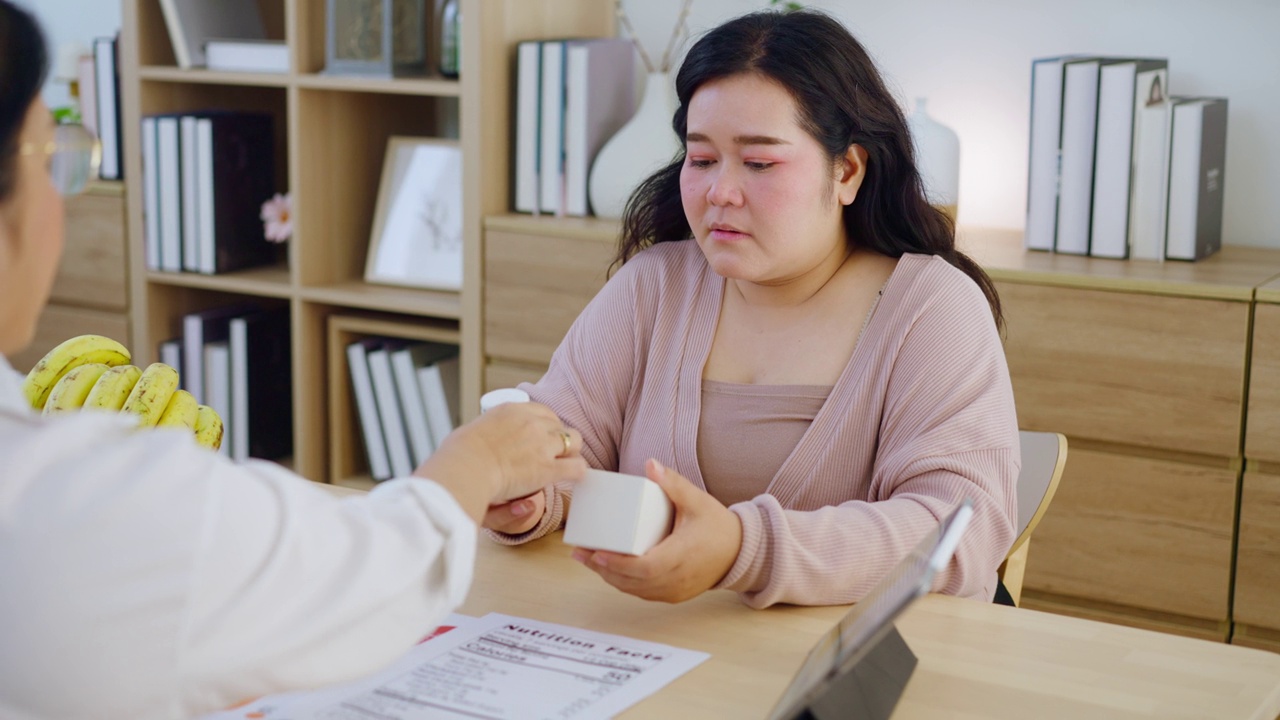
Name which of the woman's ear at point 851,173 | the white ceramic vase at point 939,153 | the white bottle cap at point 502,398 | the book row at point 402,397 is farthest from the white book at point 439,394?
the white bottle cap at point 502,398

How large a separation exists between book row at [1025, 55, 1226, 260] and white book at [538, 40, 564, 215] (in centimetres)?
95

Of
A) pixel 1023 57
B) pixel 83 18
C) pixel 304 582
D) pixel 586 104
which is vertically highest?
pixel 83 18

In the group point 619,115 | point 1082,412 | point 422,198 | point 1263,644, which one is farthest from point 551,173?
point 1263,644

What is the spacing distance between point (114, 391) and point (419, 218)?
1634 millimetres

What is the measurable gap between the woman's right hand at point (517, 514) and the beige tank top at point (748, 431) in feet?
0.96

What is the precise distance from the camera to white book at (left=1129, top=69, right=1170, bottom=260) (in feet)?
7.65

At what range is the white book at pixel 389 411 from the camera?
3.09 metres

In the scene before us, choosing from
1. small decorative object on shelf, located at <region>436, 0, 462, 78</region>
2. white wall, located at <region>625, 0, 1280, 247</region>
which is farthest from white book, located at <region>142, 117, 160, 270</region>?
white wall, located at <region>625, 0, 1280, 247</region>

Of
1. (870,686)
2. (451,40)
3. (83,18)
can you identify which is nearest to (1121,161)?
(451,40)

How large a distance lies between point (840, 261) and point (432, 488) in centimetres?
94

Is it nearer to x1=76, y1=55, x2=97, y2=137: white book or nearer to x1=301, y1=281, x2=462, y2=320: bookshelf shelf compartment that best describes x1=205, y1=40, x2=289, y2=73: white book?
x1=76, y1=55, x2=97, y2=137: white book

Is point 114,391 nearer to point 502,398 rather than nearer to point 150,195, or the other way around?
point 502,398

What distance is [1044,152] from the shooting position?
7.97ft

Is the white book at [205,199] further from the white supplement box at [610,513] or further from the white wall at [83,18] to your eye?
the white supplement box at [610,513]
